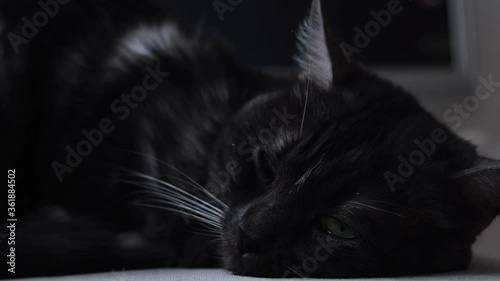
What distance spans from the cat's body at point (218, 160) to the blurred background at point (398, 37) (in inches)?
22.5

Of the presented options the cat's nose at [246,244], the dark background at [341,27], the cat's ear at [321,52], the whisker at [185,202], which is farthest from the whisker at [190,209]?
the dark background at [341,27]

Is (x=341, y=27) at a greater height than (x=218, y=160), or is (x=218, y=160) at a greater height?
(x=218, y=160)

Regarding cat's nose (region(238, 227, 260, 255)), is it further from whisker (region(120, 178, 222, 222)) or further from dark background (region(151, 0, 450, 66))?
dark background (region(151, 0, 450, 66))

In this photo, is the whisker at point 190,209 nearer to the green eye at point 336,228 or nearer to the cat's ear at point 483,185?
the green eye at point 336,228

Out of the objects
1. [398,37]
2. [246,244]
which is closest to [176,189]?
[246,244]

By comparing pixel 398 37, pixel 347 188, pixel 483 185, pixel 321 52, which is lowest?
pixel 398 37

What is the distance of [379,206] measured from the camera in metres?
1.03

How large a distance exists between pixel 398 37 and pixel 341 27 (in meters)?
0.25

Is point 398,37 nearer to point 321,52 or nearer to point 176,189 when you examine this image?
point 321,52

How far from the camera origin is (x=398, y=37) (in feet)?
7.22

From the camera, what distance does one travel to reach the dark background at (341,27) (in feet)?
6.82

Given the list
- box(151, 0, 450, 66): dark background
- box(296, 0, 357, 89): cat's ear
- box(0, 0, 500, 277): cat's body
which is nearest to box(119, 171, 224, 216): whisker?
box(0, 0, 500, 277): cat's body

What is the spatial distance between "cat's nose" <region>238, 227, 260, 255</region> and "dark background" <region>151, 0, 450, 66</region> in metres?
1.06

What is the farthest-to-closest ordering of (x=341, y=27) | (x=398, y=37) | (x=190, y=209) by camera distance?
1. (x=398, y=37)
2. (x=341, y=27)
3. (x=190, y=209)
